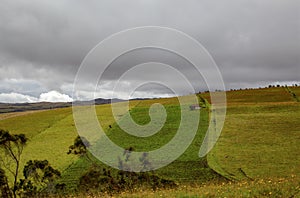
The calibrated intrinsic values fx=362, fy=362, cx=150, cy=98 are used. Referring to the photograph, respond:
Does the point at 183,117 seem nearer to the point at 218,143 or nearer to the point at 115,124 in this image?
the point at 115,124

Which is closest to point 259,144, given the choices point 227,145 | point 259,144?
point 259,144

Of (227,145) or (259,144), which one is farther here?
(227,145)

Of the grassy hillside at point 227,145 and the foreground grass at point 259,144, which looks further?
the foreground grass at point 259,144

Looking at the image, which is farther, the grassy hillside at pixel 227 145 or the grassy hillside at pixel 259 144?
the grassy hillside at pixel 259 144

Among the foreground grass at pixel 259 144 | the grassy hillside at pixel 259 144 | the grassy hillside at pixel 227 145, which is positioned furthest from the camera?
the foreground grass at pixel 259 144

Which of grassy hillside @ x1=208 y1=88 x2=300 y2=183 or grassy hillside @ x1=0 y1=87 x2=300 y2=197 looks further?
grassy hillside @ x1=208 y1=88 x2=300 y2=183

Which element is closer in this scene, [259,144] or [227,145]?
[259,144]

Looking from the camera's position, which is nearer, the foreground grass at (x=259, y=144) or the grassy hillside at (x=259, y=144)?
the grassy hillside at (x=259, y=144)

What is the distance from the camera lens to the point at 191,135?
169 ft

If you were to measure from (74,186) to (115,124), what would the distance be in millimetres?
28571

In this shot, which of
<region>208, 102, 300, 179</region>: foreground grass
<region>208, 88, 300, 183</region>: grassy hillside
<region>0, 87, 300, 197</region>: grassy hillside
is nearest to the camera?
<region>0, 87, 300, 197</region>: grassy hillside

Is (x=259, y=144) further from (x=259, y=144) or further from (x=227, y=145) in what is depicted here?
(x=227, y=145)

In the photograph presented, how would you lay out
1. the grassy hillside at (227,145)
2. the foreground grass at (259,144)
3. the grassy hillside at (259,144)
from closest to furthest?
the grassy hillside at (227,145) < the grassy hillside at (259,144) < the foreground grass at (259,144)

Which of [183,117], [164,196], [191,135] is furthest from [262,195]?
[183,117]
